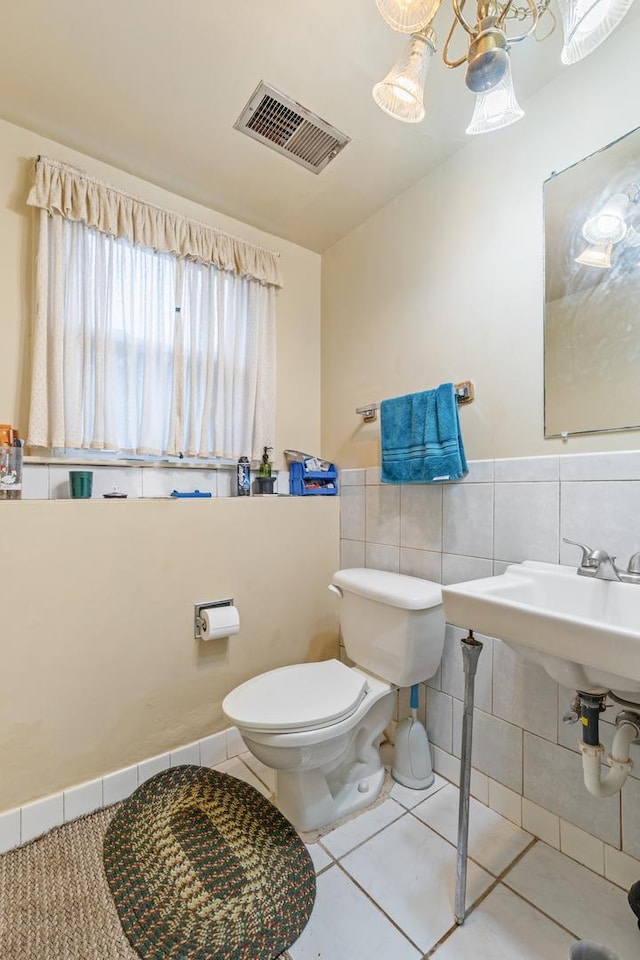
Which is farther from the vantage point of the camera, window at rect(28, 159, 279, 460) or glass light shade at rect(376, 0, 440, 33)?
window at rect(28, 159, 279, 460)

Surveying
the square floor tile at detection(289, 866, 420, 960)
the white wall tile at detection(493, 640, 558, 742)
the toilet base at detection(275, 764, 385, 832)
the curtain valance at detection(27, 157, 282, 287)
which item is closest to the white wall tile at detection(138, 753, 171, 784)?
the toilet base at detection(275, 764, 385, 832)

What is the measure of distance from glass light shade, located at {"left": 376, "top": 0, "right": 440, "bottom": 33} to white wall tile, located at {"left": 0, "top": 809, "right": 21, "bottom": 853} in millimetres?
2334

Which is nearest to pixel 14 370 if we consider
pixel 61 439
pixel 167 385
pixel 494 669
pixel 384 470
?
pixel 61 439

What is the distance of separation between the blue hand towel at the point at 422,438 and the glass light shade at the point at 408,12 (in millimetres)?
921

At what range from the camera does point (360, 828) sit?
1350mm

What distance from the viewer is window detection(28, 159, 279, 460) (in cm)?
148

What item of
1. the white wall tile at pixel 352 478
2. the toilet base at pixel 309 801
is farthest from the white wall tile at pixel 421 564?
the toilet base at pixel 309 801

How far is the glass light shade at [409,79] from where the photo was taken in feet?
3.07

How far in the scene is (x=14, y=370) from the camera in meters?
1.46

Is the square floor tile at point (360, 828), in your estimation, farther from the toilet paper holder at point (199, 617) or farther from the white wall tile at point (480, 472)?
the white wall tile at point (480, 472)

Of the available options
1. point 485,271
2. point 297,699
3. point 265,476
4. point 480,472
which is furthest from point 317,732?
point 485,271

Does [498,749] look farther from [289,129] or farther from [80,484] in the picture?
[289,129]

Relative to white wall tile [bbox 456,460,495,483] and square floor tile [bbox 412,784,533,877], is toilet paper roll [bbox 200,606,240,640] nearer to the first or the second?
square floor tile [bbox 412,784,533,877]

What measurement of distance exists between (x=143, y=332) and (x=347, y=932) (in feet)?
6.55
